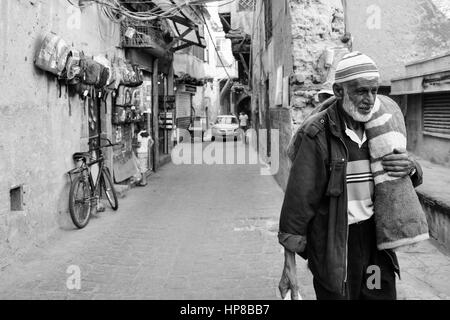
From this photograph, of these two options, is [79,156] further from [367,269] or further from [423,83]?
[423,83]

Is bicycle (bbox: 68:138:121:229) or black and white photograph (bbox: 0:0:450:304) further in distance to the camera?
bicycle (bbox: 68:138:121:229)

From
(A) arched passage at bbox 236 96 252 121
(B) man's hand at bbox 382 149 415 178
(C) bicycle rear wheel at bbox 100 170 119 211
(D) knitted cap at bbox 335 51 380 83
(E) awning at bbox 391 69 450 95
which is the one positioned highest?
(A) arched passage at bbox 236 96 252 121

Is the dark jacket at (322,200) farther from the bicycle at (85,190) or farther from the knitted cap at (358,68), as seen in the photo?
the bicycle at (85,190)

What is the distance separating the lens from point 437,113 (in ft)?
31.6

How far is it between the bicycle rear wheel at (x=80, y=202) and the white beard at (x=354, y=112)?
Answer: 4838 mm

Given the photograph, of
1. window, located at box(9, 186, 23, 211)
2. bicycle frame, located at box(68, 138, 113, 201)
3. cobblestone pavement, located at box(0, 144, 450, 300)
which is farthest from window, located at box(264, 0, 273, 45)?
window, located at box(9, 186, 23, 211)

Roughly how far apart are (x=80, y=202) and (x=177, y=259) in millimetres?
2120

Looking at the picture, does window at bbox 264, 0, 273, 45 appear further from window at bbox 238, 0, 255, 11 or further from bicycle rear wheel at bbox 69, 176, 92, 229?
window at bbox 238, 0, 255, 11

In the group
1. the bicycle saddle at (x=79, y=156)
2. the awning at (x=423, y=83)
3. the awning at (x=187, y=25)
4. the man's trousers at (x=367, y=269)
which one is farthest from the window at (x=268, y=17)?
the man's trousers at (x=367, y=269)

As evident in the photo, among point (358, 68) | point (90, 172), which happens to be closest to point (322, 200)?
point (358, 68)

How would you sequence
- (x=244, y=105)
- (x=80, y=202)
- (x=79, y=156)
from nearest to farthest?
Answer: (x=80, y=202), (x=79, y=156), (x=244, y=105)

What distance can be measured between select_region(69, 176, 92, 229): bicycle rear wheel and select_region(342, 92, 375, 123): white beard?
4.84 meters

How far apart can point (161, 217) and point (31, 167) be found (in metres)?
2.55

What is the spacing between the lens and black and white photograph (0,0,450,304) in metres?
2.54
